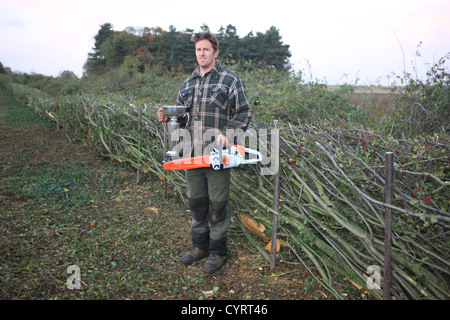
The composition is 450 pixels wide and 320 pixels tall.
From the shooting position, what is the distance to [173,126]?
9.13 feet

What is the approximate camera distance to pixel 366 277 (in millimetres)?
2387

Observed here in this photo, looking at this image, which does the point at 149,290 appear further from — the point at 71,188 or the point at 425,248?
the point at 71,188

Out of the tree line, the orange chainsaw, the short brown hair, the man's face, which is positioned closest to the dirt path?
the orange chainsaw

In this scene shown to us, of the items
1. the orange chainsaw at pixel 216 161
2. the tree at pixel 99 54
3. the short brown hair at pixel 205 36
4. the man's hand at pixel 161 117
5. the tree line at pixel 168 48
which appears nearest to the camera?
the orange chainsaw at pixel 216 161

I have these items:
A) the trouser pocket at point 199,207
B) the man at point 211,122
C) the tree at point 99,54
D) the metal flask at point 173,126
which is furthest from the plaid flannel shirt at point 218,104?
the tree at point 99,54

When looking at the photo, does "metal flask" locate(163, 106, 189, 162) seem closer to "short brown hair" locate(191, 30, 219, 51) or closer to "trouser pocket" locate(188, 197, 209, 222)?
"trouser pocket" locate(188, 197, 209, 222)

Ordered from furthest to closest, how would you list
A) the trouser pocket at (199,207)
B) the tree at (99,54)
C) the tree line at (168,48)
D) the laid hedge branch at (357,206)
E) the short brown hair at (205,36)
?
the tree at (99,54) → the tree line at (168,48) → the trouser pocket at (199,207) → the short brown hair at (205,36) → the laid hedge branch at (357,206)

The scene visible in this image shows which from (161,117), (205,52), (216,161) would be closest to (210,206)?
(216,161)

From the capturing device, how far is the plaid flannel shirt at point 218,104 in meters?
2.78

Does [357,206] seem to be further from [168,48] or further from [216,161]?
[168,48]

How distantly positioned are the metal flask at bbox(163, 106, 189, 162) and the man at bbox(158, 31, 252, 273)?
100mm

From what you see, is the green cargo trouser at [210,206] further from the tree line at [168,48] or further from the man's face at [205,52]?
the tree line at [168,48]
